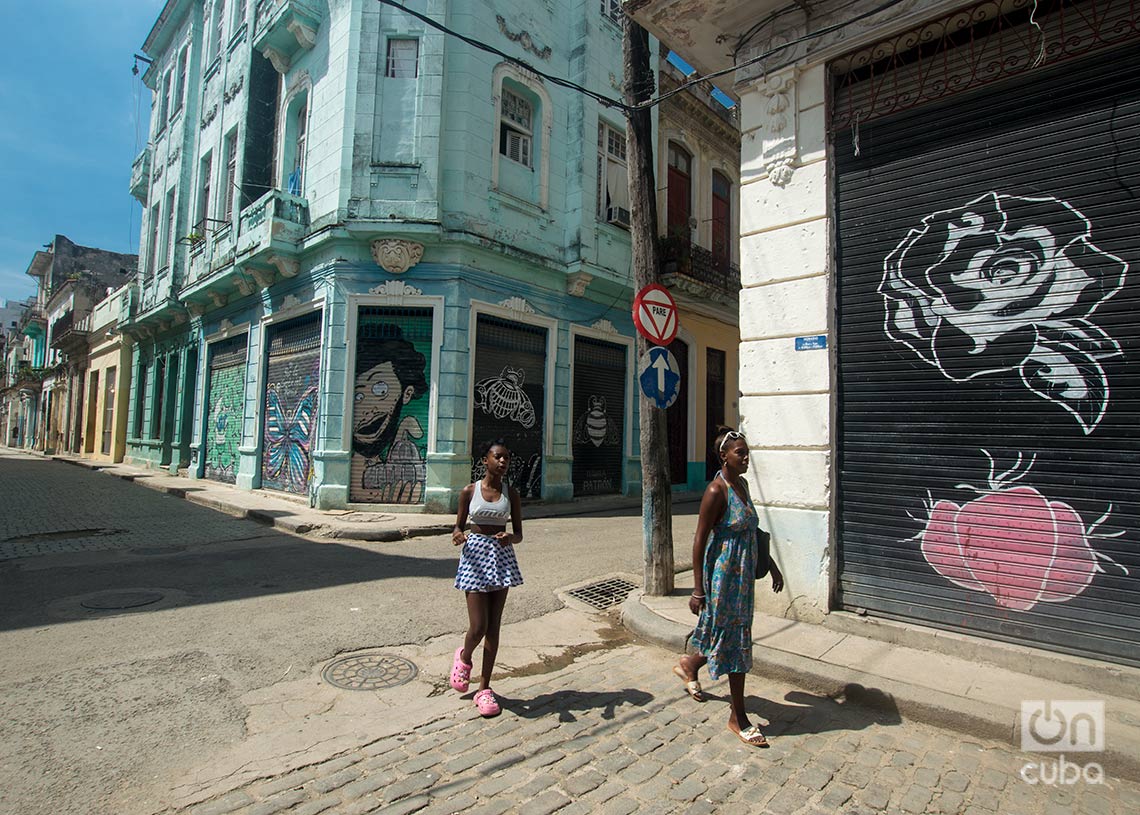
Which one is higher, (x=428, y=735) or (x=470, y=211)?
(x=470, y=211)

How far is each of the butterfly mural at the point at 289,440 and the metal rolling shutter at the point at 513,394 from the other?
3.30 m

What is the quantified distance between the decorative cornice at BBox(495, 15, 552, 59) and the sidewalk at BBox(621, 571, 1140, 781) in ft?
41.1

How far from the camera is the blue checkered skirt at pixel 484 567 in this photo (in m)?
3.65

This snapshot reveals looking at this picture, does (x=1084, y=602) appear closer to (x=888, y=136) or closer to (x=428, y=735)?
(x=888, y=136)

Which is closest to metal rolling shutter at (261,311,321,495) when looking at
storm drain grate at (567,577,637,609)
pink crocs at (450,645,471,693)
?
storm drain grate at (567,577,637,609)

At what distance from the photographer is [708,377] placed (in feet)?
59.1

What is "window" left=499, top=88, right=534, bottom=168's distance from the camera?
1309 cm

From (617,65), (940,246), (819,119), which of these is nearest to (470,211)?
(617,65)

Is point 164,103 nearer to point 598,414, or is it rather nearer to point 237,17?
point 237,17

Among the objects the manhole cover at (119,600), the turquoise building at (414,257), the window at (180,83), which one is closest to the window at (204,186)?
the turquoise building at (414,257)

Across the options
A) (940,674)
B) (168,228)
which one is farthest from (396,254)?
(168,228)

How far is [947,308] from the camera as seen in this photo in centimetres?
469

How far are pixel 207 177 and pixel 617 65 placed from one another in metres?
12.8

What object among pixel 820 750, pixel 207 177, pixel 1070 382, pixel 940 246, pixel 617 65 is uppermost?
pixel 617 65
